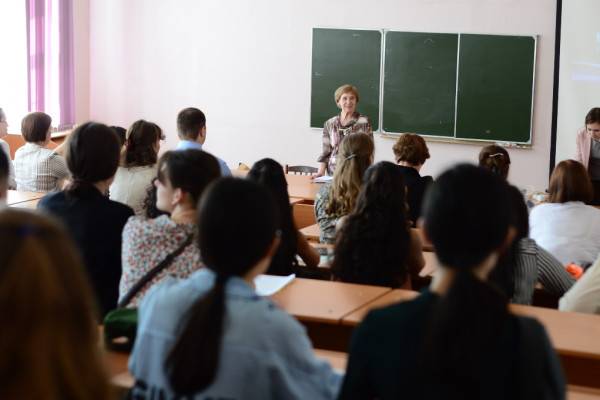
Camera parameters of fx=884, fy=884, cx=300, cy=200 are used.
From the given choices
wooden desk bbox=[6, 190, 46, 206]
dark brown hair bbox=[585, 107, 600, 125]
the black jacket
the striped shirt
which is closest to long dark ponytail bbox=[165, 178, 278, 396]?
the black jacket

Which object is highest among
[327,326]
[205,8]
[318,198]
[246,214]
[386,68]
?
[205,8]

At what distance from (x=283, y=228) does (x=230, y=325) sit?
2.26m

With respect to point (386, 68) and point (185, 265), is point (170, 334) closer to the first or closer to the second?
point (185, 265)

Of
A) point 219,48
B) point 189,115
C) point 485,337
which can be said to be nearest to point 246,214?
point 485,337

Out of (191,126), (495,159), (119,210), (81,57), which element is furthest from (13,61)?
(119,210)

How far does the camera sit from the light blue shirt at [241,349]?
1.85 m

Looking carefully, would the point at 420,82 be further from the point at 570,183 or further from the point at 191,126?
the point at 570,183

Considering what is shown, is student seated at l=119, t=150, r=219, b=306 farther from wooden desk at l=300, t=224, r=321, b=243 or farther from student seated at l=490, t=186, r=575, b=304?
wooden desk at l=300, t=224, r=321, b=243

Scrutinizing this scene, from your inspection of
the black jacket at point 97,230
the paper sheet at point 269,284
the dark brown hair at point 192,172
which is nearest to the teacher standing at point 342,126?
the paper sheet at point 269,284

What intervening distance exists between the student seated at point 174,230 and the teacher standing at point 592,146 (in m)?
5.12

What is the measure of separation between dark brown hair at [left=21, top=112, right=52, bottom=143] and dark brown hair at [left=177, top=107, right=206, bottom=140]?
3.92 ft

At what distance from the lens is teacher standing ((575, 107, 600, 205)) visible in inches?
288

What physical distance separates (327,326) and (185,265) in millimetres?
852

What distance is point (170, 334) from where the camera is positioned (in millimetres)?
1926
